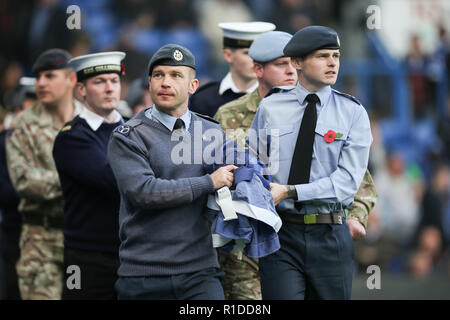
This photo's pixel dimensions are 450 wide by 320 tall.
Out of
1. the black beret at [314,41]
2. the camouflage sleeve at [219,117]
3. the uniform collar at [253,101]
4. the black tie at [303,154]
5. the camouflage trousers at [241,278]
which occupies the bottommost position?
the camouflage trousers at [241,278]

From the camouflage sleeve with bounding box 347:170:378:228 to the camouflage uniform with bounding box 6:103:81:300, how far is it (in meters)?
2.48

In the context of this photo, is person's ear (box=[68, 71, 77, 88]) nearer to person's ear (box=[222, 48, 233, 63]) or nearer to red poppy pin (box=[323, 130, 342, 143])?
person's ear (box=[222, 48, 233, 63])

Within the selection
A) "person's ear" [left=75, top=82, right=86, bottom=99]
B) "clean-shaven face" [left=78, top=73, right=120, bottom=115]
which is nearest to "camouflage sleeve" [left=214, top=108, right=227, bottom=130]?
"clean-shaven face" [left=78, top=73, right=120, bottom=115]

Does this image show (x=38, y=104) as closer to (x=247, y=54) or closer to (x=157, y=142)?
(x=247, y=54)

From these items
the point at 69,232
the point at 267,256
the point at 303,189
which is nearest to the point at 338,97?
the point at 303,189

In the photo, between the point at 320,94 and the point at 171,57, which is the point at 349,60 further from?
the point at 171,57

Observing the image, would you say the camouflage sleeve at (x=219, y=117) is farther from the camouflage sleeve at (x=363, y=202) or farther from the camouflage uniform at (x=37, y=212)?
the camouflage uniform at (x=37, y=212)

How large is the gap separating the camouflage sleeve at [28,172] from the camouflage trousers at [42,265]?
40 centimetres

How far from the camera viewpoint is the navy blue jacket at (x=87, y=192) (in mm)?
6387

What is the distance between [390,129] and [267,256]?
9.80 m

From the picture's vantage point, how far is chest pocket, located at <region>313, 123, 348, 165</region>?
227 inches

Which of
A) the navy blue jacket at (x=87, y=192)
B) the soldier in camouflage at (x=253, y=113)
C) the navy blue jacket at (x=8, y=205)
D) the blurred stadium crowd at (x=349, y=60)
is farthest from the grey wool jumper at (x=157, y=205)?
the blurred stadium crowd at (x=349, y=60)

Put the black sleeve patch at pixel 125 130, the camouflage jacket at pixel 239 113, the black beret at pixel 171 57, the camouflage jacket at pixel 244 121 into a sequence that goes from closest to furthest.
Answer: the black sleeve patch at pixel 125 130 < the black beret at pixel 171 57 < the camouflage jacket at pixel 244 121 < the camouflage jacket at pixel 239 113

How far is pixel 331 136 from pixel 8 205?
12.3ft
